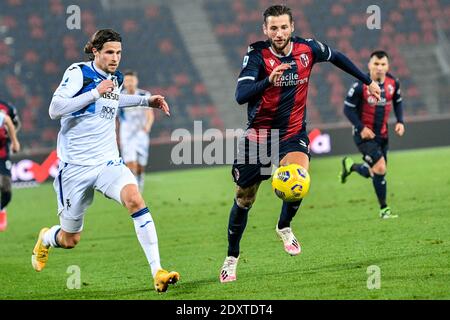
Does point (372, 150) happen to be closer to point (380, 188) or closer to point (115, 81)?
point (380, 188)

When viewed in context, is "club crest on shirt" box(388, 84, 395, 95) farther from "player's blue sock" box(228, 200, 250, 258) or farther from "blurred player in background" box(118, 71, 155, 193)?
"blurred player in background" box(118, 71, 155, 193)

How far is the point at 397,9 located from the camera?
31.8 meters

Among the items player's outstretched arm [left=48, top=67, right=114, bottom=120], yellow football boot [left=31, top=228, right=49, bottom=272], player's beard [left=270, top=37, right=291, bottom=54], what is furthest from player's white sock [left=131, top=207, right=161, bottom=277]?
player's beard [left=270, top=37, right=291, bottom=54]

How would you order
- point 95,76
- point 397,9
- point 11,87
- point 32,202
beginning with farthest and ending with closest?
1. point 397,9
2. point 11,87
3. point 32,202
4. point 95,76

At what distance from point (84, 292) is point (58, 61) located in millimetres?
20935

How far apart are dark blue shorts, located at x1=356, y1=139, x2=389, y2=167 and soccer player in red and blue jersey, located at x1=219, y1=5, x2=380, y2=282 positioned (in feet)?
13.7

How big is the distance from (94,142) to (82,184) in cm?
39

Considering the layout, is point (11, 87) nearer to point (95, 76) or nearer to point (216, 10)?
point (216, 10)

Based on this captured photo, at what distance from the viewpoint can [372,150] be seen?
12750 millimetres

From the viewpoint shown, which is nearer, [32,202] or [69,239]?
[69,239]

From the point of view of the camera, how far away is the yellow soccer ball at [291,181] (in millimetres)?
8031

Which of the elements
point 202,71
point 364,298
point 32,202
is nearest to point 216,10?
point 202,71

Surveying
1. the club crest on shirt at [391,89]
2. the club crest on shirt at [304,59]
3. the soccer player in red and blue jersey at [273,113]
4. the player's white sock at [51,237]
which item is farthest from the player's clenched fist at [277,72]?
the club crest on shirt at [391,89]

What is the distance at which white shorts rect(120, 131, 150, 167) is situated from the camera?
18.5m
